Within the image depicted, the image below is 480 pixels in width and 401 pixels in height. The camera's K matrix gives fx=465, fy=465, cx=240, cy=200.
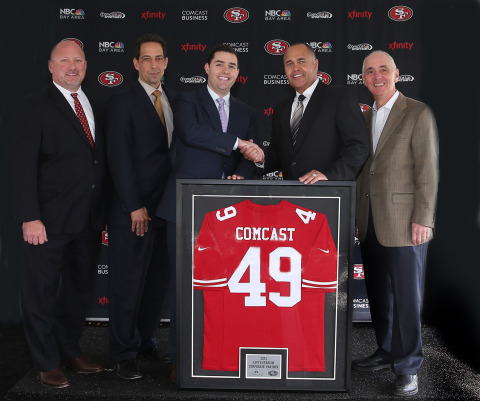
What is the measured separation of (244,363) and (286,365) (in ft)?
0.69

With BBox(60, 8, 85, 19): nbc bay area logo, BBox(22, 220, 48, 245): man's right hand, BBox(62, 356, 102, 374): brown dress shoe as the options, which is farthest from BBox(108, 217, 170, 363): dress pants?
BBox(60, 8, 85, 19): nbc bay area logo

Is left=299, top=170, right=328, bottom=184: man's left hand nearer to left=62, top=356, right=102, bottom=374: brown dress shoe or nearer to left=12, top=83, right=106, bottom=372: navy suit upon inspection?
left=12, top=83, right=106, bottom=372: navy suit

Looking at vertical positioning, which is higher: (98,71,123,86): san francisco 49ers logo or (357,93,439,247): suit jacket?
(98,71,123,86): san francisco 49ers logo

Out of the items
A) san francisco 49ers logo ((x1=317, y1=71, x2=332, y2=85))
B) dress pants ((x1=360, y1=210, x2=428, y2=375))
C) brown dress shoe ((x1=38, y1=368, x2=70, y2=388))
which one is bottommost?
brown dress shoe ((x1=38, y1=368, x2=70, y2=388))

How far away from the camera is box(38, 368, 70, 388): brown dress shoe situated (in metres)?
2.53

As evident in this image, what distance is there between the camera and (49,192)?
→ 8.32 feet

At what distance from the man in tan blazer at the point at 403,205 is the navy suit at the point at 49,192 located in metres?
1.58

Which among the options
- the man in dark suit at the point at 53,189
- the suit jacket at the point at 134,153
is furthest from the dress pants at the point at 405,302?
the man in dark suit at the point at 53,189

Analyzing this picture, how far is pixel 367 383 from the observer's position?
8.54ft

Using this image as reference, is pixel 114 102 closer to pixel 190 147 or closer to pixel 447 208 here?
pixel 190 147

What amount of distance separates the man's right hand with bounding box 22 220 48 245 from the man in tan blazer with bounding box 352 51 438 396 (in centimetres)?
177

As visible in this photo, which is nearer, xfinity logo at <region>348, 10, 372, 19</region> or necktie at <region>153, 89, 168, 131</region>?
necktie at <region>153, 89, 168, 131</region>

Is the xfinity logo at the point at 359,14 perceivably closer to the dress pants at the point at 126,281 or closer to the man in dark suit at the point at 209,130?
the man in dark suit at the point at 209,130

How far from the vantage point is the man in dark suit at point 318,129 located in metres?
2.43
